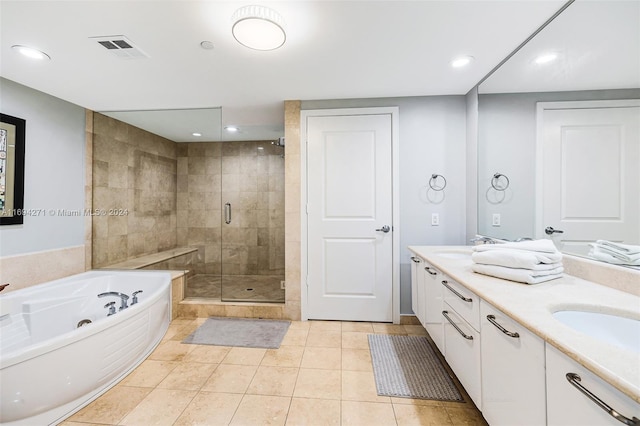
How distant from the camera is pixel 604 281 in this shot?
1.23 meters

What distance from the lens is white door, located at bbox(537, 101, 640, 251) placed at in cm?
112

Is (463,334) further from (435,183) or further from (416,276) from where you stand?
(435,183)

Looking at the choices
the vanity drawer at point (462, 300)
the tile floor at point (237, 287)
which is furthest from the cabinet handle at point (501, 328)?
the tile floor at point (237, 287)

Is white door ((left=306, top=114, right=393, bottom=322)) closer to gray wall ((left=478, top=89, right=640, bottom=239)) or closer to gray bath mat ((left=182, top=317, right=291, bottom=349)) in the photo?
gray bath mat ((left=182, top=317, right=291, bottom=349))

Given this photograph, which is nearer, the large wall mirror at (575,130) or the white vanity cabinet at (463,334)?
the large wall mirror at (575,130)

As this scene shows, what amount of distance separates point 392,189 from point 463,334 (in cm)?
152

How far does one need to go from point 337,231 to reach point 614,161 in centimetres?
194

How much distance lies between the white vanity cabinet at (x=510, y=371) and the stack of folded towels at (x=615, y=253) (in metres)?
0.67

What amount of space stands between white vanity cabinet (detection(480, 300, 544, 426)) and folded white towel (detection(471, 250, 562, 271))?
326 mm

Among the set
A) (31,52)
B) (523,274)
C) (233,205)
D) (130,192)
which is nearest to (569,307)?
(523,274)

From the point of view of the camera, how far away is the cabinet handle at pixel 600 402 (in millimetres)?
572

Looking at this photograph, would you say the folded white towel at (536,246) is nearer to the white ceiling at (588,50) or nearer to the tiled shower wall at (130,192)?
the white ceiling at (588,50)

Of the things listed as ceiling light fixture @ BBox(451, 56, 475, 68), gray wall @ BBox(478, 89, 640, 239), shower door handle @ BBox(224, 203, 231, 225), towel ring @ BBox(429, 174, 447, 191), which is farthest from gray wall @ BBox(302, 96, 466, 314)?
shower door handle @ BBox(224, 203, 231, 225)

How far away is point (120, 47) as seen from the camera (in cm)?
173
